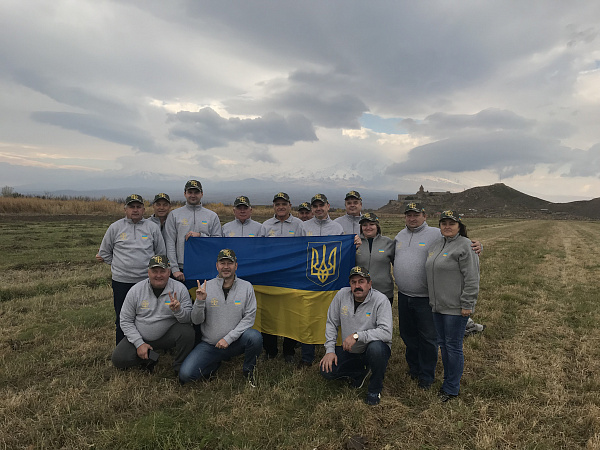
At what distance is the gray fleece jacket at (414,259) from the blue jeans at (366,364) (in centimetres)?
106

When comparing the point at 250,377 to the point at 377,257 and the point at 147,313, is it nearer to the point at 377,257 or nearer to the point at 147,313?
the point at 147,313

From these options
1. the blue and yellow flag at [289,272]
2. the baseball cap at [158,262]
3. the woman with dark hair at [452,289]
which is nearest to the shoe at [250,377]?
the blue and yellow flag at [289,272]

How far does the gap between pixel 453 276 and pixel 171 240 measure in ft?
17.6

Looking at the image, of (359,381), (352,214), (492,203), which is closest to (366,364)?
(359,381)

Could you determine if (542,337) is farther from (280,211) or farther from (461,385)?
(280,211)

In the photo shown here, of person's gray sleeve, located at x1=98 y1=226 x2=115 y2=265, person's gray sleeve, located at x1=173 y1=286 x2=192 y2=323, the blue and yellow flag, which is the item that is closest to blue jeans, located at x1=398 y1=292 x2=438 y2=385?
the blue and yellow flag

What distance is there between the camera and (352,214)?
721 centimetres

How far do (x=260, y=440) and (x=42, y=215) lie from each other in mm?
48736

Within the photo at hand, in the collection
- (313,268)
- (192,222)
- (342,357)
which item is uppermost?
(192,222)

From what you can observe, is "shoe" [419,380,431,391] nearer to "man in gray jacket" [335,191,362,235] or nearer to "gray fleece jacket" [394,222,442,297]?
"gray fleece jacket" [394,222,442,297]

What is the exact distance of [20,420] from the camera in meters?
4.59

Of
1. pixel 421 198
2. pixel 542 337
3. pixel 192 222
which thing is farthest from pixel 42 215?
pixel 421 198

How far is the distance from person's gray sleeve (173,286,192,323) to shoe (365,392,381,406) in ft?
11.1

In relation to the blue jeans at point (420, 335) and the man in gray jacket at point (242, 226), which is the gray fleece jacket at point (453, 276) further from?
the man in gray jacket at point (242, 226)
